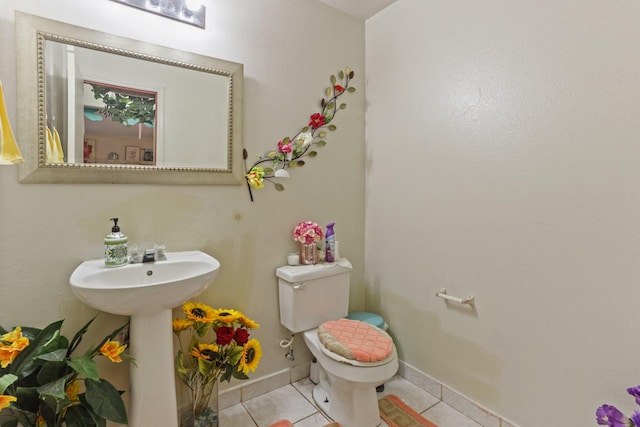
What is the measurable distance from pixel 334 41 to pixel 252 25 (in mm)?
565

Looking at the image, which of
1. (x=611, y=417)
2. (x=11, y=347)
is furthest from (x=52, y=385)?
(x=611, y=417)

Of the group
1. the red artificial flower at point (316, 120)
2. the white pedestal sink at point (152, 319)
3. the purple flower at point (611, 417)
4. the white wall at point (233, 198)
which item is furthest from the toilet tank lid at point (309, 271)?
the purple flower at point (611, 417)

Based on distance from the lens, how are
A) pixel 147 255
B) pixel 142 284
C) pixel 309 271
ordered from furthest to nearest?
pixel 309 271 → pixel 147 255 → pixel 142 284

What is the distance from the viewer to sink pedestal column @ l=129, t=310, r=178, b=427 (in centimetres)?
129

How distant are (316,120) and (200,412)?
5.53ft

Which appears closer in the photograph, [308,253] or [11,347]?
[11,347]

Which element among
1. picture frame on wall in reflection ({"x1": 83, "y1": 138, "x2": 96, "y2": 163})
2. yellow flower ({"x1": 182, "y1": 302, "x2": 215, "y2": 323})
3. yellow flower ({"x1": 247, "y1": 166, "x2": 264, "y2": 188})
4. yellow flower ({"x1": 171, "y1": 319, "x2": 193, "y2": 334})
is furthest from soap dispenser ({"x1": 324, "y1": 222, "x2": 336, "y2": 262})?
picture frame on wall in reflection ({"x1": 83, "y1": 138, "x2": 96, "y2": 163})

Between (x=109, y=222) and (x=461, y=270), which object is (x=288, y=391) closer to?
(x=461, y=270)

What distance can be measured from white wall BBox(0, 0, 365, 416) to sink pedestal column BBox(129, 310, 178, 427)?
0.77 ft

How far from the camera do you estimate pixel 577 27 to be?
1.27 m

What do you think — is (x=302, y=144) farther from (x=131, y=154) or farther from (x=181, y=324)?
(x=181, y=324)

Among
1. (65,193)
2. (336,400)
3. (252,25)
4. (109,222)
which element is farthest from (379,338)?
(252,25)

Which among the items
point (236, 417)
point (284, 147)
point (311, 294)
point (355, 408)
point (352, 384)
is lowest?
point (236, 417)

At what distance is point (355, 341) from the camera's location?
1558 millimetres
